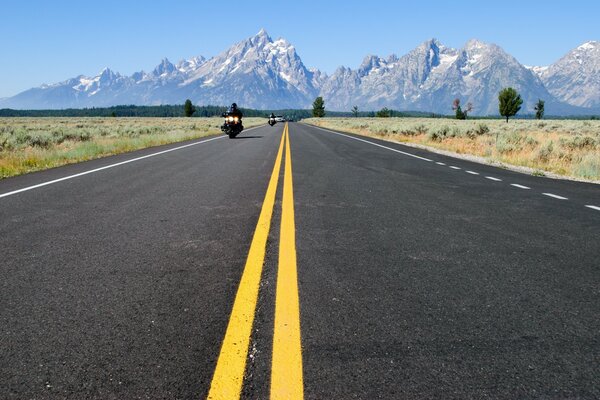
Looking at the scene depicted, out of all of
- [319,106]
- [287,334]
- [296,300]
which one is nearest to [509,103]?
[319,106]

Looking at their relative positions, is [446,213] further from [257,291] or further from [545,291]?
[257,291]

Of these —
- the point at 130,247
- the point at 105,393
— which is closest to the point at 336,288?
the point at 105,393

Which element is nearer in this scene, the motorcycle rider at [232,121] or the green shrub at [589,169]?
the green shrub at [589,169]

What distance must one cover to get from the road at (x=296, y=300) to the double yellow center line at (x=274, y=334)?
0.01 m

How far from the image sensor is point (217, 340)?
2.78 meters

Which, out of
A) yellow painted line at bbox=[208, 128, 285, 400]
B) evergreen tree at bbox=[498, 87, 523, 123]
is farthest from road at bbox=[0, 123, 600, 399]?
evergreen tree at bbox=[498, 87, 523, 123]

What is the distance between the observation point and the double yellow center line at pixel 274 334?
2.30 m

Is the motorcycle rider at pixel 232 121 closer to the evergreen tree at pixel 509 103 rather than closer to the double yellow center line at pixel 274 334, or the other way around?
the double yellow center line at pixel 274 334

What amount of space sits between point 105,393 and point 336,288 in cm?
188

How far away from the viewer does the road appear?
2408mm

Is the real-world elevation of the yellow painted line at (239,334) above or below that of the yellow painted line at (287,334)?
above

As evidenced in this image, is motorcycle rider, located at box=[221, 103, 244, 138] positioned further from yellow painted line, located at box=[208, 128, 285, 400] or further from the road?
yellow painted line, located at box=[208, 128, 285, 400]

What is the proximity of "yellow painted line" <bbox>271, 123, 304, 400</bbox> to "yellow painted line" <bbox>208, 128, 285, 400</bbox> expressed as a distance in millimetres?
166

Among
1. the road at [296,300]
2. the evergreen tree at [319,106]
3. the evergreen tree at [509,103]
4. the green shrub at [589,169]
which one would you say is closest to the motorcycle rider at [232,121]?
the green shrub at [589,169]
